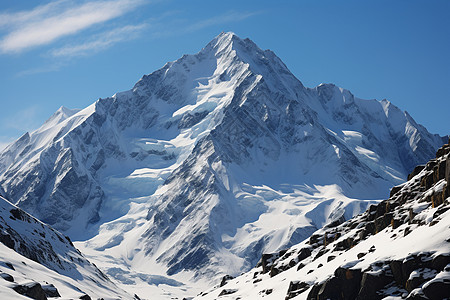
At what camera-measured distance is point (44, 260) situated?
159 m

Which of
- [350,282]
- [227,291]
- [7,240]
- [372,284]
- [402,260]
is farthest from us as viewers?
[227,291]

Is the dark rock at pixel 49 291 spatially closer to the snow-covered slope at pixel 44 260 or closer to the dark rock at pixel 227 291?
the snow-covered slope at pixel 44 260

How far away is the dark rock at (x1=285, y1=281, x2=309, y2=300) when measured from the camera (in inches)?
3980

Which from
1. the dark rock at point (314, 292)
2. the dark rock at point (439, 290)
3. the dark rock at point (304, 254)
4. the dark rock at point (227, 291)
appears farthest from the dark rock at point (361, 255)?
the dark rock at point (227, 291)

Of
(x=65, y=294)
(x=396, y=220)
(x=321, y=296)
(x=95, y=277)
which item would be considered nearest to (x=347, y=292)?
(x=321, y=296)

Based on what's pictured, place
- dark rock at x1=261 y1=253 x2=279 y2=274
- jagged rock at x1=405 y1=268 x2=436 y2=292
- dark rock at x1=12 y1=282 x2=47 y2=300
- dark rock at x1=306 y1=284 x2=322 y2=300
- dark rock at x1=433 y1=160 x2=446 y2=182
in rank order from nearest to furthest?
jagged rock at x1=405 y1=268 x2=436 y2=292 → dark rock at x1=12 y1=282 x2=47 y2=300 → dark rock at x1=306 y1=284 x2=322 y2=300 → dark rock at x1=433 y1=160 x2=446 y2=182 → dark rock at x1=261 y1=253 x2=279 y2=274

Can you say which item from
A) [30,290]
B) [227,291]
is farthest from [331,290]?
[227,291]

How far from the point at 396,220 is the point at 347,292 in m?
19.6

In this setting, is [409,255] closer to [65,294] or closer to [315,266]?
[315,266]

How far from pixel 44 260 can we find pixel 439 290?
4136 inches

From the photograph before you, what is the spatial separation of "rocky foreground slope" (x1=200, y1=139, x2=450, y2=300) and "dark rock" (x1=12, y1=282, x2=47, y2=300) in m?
31.8

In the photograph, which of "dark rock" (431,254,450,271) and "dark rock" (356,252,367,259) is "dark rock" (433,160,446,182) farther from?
"dark rock" (431,254,450,271)

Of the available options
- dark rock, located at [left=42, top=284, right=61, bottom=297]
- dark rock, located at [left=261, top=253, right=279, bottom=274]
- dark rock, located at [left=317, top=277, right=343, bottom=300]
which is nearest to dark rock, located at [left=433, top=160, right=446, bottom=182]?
dark rock, located at [left=317, top=277, right=343, bottom=300]

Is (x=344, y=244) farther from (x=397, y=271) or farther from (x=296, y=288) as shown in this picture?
(x=397, y=271)
